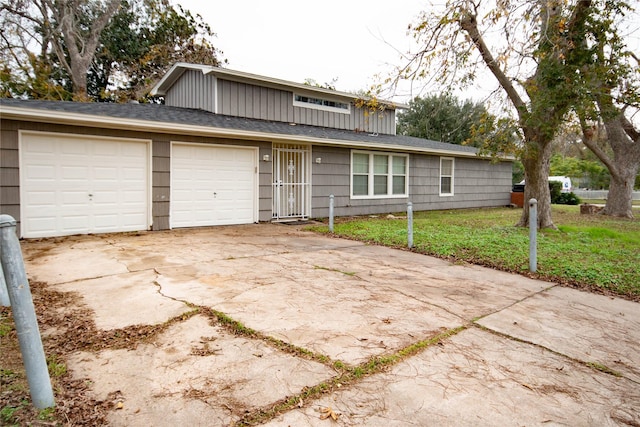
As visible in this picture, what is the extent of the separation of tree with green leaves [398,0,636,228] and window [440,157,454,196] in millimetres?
6533

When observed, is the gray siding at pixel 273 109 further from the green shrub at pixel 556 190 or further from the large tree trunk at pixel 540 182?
the green shrub at pixel 556 190

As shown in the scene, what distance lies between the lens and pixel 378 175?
13.2 meters

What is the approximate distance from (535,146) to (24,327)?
9.42m

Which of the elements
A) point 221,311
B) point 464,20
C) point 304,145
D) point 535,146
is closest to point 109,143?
point 304,145

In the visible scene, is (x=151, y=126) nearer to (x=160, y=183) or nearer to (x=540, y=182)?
(x=160, y=183)

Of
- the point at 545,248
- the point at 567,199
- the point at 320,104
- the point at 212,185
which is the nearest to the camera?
the point at 545,248

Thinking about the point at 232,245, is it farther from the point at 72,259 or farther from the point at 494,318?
the point at 494,318

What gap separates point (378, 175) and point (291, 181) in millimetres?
3550

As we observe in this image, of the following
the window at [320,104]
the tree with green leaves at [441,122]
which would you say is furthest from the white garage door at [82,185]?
the tree with green leaves at [441,122]

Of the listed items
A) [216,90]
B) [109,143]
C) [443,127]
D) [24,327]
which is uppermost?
[443,127]

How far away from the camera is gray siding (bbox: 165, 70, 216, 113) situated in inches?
450

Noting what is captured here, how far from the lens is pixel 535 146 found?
8.47 meters

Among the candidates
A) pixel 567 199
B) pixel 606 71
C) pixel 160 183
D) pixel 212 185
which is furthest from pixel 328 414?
pixel 567 199

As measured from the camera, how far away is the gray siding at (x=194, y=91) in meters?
11.4
